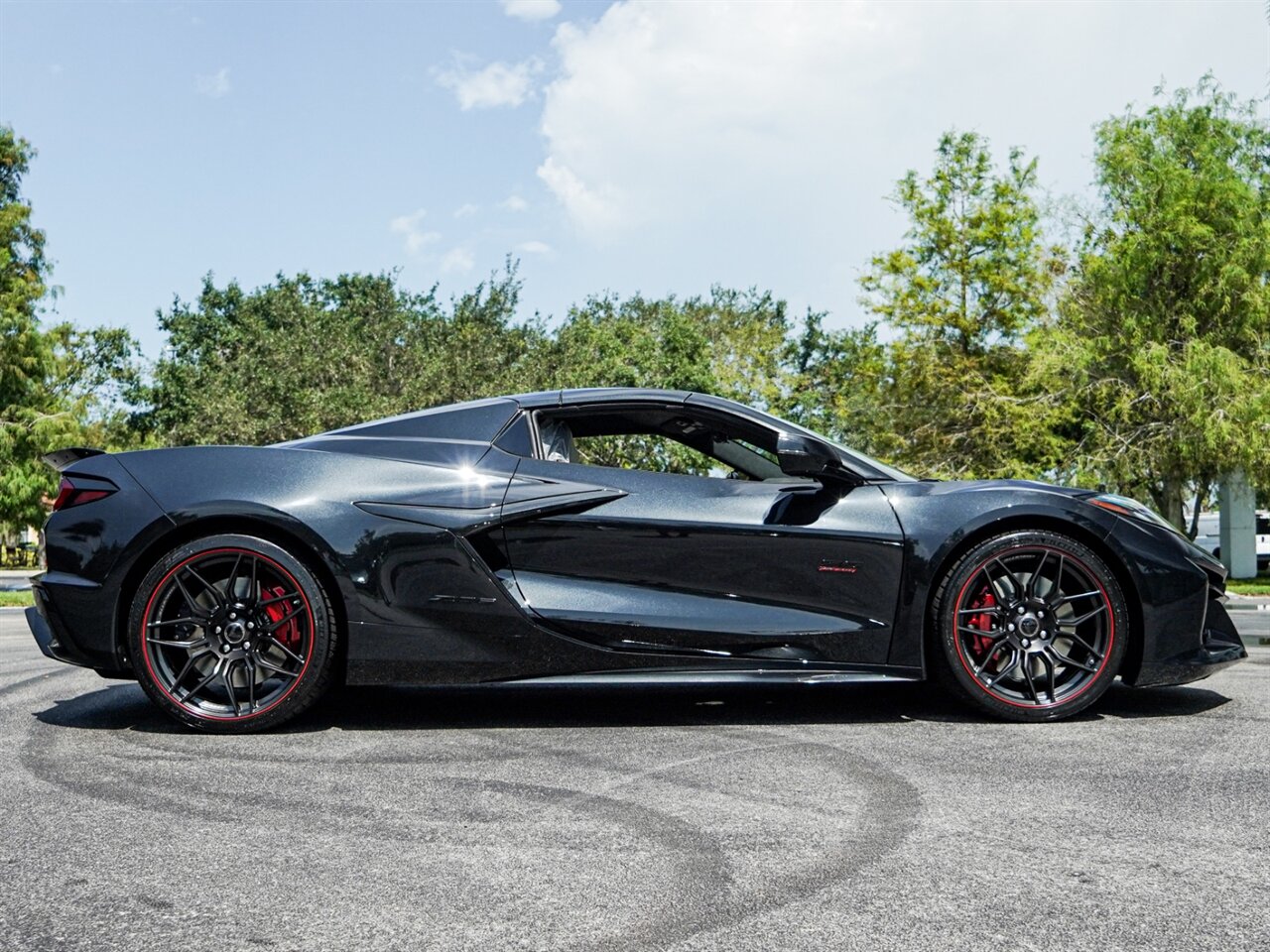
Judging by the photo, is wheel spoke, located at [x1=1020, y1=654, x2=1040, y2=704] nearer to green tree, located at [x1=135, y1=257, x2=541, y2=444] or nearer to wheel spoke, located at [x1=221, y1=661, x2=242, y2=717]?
wheel spoke, located at [x1=221, y1=661, x2=242, y2=717]

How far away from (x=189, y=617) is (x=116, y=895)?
83.3 inches

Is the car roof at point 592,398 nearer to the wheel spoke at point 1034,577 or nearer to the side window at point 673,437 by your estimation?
the side window at point 673,437

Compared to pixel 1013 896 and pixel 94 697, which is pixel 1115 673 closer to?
pixel 1013 896

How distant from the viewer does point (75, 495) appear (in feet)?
15.9

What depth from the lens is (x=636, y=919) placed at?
8.25 feet

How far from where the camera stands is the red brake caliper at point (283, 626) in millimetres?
4699

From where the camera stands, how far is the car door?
15.3 ft

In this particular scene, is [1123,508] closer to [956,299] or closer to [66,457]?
[66,457]

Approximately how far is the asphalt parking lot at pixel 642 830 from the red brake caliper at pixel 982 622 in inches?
11.9

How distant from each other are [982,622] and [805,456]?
100cm

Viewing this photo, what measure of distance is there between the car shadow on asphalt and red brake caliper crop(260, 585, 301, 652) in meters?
0.37

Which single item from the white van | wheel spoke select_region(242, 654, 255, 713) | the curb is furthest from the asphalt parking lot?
the white van


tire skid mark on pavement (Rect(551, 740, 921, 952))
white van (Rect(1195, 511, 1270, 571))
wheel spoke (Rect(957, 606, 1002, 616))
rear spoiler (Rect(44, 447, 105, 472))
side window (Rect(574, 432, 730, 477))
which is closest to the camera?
tire skid mark on pavement (Rect(551, 740, 921, 952))

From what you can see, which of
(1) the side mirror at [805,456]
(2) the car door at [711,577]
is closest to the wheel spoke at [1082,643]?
(2) the car door at [711,577]
